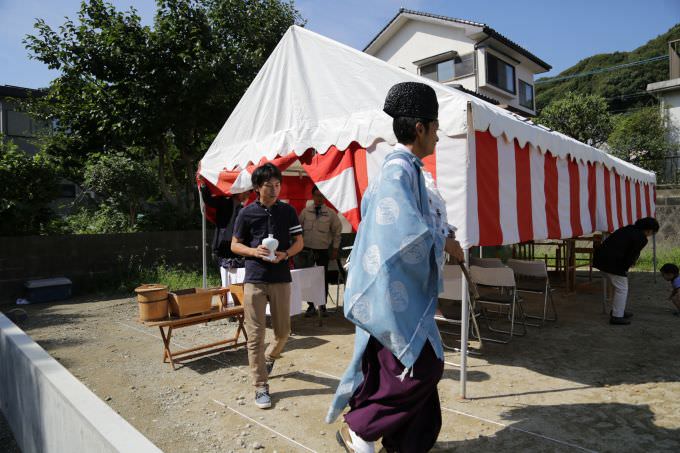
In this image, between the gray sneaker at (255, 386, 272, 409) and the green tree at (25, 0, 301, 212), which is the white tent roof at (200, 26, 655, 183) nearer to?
the gray sneaker at (255, 386, 272, 409)

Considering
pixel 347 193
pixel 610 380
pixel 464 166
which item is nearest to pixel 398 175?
pixel 464 166

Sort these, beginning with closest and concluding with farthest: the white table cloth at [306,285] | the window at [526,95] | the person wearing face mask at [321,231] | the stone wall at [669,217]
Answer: the white table cloth at [306,285], the person wearing face mask at [321,231], the stone wall at [669,217], the window at [526,95]

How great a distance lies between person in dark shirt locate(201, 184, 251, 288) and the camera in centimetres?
551

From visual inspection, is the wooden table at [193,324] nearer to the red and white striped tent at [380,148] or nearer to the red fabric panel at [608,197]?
the red and white striped tent at [380,148]

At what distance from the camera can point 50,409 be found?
2.19m

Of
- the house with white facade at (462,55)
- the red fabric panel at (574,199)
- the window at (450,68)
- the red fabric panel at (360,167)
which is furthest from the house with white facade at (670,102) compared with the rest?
the red fabric panel at (360,167)

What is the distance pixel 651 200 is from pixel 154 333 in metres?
10.3

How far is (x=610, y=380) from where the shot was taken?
3701 mm

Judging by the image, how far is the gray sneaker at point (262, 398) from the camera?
126 inches

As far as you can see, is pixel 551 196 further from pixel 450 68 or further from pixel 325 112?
pixel 450 68

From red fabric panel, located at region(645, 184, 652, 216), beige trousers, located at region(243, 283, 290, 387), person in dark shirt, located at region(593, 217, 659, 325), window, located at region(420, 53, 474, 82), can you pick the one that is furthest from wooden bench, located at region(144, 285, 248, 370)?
window, located at region(420, 53, 474, 82)

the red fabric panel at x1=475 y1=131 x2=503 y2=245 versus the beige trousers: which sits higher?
the red fabric panel at x1=475 y1=131 x2=503 y2=245

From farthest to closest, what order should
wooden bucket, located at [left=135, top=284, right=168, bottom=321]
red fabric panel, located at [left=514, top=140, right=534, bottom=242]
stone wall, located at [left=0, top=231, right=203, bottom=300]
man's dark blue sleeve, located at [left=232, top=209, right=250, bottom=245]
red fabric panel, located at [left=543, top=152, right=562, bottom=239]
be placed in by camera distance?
stone wall, located at [left=0, top=231, right=203, bottom=300]
red fabric panel, located at [left=543, top=152, right=562, bottom=239]
red fabric panel, located at [left=514, top=140, right=534, bottom=242]
wooden bucket, located at [left=135, top=284, right=168, bottom=321]
man's dark blue sleeve, located at [left=232, top=209, right=250, bottom=245]

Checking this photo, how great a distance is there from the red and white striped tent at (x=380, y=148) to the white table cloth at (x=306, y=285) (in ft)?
3.93
